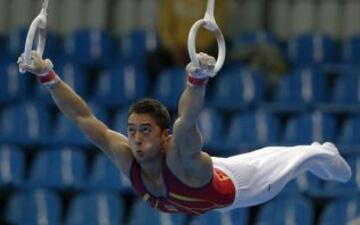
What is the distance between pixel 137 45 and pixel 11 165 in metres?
2.48

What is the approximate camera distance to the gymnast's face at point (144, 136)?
7449 millimetres

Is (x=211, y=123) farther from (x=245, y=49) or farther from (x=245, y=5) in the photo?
(x=245, y=5)

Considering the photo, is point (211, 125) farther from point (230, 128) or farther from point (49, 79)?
point (49, 79)

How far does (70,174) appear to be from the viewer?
37.9 ft

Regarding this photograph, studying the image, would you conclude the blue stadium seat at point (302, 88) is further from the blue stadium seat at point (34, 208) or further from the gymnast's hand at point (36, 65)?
the gymnast's hand at point (36, 65)

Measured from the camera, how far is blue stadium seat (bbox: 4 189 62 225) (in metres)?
11.3

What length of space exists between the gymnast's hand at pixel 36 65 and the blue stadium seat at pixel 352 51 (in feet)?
19.2

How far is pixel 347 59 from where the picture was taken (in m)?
13.0

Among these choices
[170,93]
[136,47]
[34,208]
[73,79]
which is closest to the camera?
[34,208]

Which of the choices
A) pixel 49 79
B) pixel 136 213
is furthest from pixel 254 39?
pixel 49 79

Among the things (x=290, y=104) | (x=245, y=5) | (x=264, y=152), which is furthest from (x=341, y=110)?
(x=264, y=152)

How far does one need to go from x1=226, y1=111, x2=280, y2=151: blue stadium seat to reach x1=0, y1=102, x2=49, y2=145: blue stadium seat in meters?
1.87

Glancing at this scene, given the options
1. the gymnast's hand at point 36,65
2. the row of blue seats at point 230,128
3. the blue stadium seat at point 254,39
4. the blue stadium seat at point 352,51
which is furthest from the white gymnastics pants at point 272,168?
the blue stadium seat at point 254,39

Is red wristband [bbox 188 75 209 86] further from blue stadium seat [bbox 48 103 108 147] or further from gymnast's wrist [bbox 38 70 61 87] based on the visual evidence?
blue stadium seat [bbox 48 103 108 147]
